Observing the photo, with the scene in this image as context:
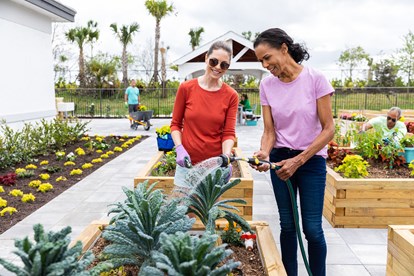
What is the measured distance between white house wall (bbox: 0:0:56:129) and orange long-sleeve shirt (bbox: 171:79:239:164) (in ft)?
21.2

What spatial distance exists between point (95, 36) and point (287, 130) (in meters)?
32.2

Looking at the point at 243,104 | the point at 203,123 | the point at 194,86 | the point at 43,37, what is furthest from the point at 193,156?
the point at 243,104

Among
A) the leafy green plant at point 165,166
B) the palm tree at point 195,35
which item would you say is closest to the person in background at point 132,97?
the leafy green plant at point 165,166

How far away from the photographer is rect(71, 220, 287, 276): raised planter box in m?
2.09

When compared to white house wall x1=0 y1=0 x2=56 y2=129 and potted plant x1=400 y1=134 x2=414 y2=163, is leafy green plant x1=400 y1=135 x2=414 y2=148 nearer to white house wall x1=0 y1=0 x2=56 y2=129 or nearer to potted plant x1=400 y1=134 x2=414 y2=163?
potted plant x1=400 y1=134 x2=414 y2=163

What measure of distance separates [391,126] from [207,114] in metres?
4.37

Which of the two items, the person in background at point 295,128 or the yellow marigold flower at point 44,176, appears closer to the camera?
the person in background at point 295,128

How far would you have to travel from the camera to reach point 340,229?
13.3 ft

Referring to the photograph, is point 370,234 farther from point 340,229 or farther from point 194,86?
point 194,86

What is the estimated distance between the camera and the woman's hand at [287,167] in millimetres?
2240

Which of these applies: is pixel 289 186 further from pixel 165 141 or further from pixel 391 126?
pixel 165 141

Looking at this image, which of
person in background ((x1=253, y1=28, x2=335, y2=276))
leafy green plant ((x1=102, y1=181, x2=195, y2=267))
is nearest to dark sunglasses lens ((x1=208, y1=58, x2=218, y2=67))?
person in background ((x1=253, y1=28, x2=335, y2=276))

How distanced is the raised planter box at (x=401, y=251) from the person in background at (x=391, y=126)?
2959mm

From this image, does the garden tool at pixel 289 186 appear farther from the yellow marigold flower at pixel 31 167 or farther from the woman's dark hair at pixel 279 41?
the yellow marigold flower at pixel 31 167
